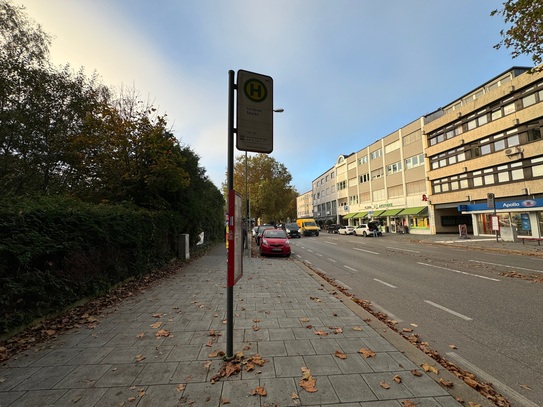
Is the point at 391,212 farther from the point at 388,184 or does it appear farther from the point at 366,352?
the point at 366,352

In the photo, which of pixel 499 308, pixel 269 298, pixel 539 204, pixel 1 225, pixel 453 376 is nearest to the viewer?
pixel 453 376

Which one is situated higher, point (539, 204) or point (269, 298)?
point (539, 204)

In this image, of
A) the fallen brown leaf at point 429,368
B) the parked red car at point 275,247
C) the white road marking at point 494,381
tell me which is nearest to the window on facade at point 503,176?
the parked red car at point 275,247

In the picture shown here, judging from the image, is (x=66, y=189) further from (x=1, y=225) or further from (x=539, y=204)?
(x=539, y=204)

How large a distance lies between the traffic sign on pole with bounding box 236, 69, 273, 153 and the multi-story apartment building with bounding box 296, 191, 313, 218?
9216cm

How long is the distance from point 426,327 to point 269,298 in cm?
327

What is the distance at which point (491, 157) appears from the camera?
26562mm

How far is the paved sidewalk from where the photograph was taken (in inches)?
106

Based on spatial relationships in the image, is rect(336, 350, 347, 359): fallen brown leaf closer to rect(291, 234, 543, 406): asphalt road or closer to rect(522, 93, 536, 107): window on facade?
rect(291, 234, 543, 406): asphalt road

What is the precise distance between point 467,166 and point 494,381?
107ft

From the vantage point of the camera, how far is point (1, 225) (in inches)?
158

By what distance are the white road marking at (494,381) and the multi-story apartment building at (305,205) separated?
91762mm

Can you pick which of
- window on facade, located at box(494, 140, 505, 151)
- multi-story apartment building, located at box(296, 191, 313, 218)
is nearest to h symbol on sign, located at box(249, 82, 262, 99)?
window on facade, located at box(494, 140, 505, 151)

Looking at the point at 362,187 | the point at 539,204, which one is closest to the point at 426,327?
the point at 539,204
